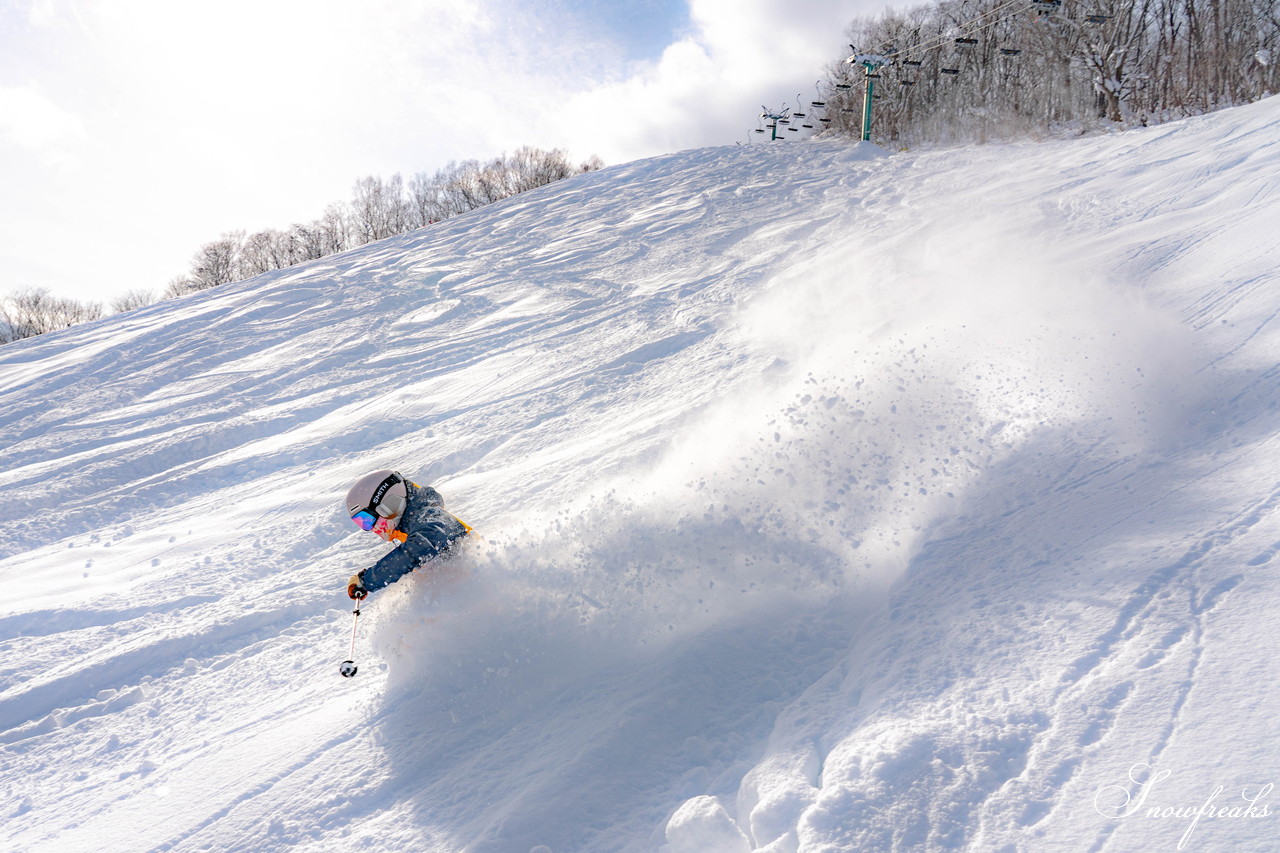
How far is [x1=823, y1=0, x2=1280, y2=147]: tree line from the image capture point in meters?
21.7

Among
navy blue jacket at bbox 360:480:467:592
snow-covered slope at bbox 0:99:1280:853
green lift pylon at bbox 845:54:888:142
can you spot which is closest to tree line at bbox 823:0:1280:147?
green lift pylon at bbox 845:54:888:142

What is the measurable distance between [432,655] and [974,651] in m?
3.19

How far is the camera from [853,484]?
4.93 m

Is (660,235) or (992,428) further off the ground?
(660,235)

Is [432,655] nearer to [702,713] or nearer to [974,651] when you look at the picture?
[702,713]

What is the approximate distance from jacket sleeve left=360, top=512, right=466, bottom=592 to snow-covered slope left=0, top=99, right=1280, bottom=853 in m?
0.20

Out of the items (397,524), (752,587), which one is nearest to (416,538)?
(397,524)

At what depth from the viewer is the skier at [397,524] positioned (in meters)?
4.45

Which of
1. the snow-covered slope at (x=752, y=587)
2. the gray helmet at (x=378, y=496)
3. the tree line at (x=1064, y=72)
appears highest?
the tree line at (x=1064, y=72)

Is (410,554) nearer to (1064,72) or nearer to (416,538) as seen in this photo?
(416,538)

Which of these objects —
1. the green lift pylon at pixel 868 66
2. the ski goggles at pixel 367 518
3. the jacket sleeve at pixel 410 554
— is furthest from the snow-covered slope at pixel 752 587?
the green lift pylon at pixel 868 66

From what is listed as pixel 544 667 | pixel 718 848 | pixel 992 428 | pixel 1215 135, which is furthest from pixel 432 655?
pixel 1215 135

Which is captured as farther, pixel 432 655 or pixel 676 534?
pixel 676 534

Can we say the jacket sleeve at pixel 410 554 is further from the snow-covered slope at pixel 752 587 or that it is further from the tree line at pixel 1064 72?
the tree line at pixel 1064 72
